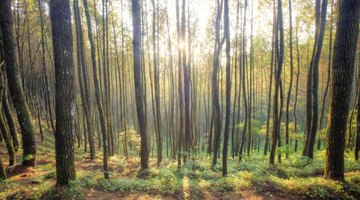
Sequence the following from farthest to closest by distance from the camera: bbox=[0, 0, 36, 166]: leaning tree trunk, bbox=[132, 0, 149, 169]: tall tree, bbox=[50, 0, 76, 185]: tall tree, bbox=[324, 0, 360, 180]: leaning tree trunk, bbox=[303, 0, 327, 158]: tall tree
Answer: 1. bbox=[303, 0, 327, 158]: tall tree
2. bbox=[132, 0, 149, 169]: tall tree
3. bbox=[0, 0, 36, 166]: leaning tree trunk
4. bbox=[50, 0, 76, 185]: tall tree
5. bbox=[324, 0, 360, 180]: leaning tree trunk

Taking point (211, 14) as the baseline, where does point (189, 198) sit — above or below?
below

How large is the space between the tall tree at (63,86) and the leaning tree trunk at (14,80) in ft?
8.61

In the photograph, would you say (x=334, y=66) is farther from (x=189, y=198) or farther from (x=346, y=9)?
(x=189, y=198)

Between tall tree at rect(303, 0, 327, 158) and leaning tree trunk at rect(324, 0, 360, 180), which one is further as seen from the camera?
tall tree at rect(303, 0, 327, 158)

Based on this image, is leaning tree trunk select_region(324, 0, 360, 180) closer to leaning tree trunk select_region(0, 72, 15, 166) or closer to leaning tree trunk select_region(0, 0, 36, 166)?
leaning tree trunk select_region(0, 0, 36, 166)

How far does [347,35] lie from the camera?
16.6 feet

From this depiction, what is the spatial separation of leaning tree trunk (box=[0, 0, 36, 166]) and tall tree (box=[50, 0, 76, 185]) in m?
2.62

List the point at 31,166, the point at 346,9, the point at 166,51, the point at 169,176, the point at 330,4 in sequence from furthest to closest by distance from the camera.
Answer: the point at 166,51
the point at 330,4
the point at 31,166
the point at 169,176
the point at 346,9

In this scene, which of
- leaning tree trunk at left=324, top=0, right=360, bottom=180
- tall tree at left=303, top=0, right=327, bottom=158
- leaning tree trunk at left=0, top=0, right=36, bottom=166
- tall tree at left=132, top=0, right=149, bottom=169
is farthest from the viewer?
tall tree at left=303, top=0, right=327, bottom=158

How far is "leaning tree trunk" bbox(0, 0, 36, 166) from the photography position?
23.2 feet

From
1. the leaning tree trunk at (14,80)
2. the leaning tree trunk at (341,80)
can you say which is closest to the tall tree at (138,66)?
the leaning tree trunk at (14,80)

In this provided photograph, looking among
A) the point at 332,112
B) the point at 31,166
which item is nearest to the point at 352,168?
the point at 332,112

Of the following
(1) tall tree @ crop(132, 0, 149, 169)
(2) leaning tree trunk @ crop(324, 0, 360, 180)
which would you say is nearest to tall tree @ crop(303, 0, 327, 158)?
(2) leaning tree trunk @ crop(324, 0, 360, 180)

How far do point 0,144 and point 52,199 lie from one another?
9.38 metres
